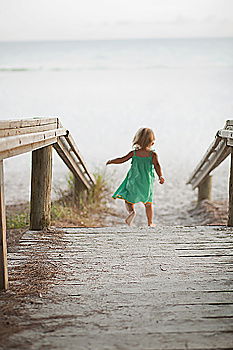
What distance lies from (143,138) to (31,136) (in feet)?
6.86

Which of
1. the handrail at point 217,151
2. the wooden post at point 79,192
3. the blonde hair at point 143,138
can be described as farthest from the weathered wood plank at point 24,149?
the wooden post at point 79,192

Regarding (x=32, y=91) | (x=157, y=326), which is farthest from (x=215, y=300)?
(x=32, y=91)

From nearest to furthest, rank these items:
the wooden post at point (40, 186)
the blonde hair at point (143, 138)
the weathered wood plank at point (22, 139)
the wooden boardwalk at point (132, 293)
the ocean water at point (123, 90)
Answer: the wooden boardwalk at point (132, 293) → the weathered wood plank at point (22, 139) → the wooden post at point (40, 186) → the blonde hair at point (143, 138) → the ocean water at point (123, 90)

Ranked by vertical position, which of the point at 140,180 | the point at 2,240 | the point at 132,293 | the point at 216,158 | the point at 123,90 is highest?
the point at 123,90

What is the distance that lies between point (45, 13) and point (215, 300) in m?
14.0

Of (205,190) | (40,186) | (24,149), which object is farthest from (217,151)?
(24,149)

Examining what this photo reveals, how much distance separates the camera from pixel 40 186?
379 cm

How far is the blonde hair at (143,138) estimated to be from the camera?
4797 millimetres

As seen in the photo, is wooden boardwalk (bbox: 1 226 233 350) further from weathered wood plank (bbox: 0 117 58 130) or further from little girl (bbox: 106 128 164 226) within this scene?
little girl (bbox: 106 128 164 226)

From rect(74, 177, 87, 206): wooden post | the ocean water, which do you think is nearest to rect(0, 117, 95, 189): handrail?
rect(74, 177, 87, 206): wooden post

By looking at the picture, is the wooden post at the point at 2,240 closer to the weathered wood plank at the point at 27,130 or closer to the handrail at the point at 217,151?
the weathered wood plank at the point at 27,130

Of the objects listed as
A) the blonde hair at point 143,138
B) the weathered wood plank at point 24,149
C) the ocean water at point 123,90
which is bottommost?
the weathered wood plank at point 24,149

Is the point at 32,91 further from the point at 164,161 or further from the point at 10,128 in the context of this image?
the point at 10,128

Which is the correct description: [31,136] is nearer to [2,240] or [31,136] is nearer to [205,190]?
[2,240]
